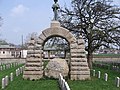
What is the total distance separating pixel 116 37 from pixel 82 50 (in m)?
13.2

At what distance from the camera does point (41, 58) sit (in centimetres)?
2680

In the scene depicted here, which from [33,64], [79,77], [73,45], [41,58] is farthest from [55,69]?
[73,45]

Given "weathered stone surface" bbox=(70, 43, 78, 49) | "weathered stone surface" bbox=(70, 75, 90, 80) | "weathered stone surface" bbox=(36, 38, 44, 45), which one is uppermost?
"weathered stone surface" bbox=(36, 38, 44, 45)

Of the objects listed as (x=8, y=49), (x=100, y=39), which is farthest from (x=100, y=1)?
(x=8, y=49)

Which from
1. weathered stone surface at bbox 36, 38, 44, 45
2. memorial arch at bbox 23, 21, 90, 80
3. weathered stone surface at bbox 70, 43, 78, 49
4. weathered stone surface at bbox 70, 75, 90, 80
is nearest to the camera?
weathered stone surface at bbox 70, 75, 90, 80

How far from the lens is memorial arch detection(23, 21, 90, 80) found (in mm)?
25891

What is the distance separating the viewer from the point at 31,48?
26.9 meters

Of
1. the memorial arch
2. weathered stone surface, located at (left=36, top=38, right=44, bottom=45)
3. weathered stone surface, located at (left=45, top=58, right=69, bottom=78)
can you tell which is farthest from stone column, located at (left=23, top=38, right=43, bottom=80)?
weathered stone surface, located at (left=45, top=58, right=69, bottom=78)

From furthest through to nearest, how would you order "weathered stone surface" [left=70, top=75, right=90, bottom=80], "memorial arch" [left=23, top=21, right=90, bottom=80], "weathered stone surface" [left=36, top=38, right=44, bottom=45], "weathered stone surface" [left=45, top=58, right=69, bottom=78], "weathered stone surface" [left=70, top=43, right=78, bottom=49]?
1. "weathered stone surface" [left=36, top=38, right=44, bottom=45]
2. "weathered stone surface" [left=70, top=43, right=78, bottom=49]
3. "memorial arch" [left=23, top=21, right=90, bottom=80]
4. "weathered stone surface" [left=70, top=75, right=90, bottom=80]
5. "weathered stone surface" [left=45, top=58, right=69, bottom=78]

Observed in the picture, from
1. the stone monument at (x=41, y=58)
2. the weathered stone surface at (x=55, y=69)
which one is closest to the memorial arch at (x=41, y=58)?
the stone monument at (x=41, y=58)

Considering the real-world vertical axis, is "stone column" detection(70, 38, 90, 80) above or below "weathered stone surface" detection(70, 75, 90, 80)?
above

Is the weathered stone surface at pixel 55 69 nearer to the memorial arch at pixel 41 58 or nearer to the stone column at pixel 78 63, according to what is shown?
the memorial arch at pixel 41 58

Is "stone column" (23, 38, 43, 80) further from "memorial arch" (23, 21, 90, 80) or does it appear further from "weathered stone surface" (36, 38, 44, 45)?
"weathered stone surface" (36, 38, 44, 45)

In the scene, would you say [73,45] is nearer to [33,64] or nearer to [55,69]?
[55,69]
